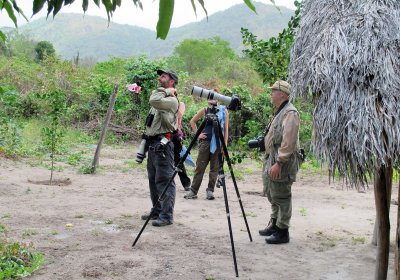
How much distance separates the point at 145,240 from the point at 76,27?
14210 centimetres

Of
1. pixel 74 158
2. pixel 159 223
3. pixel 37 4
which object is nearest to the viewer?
pixel 37 4

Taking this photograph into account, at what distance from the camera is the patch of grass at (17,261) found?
4.16 m

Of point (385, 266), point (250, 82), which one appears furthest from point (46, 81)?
point (385, 266)

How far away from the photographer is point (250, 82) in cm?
2664

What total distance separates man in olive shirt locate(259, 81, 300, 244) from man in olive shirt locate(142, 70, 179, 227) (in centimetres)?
108

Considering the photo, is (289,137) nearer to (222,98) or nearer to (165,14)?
(222,98)

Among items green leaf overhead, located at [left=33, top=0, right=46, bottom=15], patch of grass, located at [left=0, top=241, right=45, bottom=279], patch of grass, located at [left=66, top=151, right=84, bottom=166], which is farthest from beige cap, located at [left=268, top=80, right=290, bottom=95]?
patch of grass, located at [left=66, top=151, right=84, bottom=166]

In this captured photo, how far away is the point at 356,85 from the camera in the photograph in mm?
3859

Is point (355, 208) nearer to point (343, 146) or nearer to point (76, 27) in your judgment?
point (343, 146)

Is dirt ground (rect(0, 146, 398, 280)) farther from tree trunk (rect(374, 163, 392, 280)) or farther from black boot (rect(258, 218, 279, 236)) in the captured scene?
tree trunk (rect(374, 163, 392, 280))

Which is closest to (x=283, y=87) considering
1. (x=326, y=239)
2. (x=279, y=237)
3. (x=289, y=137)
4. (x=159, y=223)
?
(x=289, y=137)

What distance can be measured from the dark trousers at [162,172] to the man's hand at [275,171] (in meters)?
1.16

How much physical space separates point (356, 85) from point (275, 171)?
5.16 feet

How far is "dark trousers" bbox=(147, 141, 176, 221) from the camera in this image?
5758 mm
